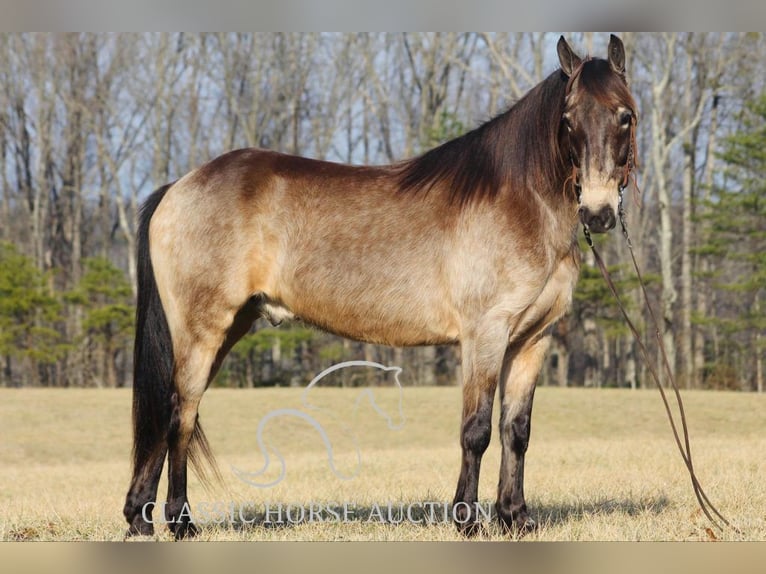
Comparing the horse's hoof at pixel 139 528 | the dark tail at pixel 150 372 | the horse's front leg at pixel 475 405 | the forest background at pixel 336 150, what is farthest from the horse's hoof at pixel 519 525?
the forest background at pixel 336 150

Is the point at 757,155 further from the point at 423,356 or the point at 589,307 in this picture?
the point at 423,356

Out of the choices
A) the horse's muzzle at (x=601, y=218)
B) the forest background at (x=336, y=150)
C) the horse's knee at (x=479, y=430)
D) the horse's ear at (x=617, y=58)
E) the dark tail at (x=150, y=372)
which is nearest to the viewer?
the horse's muzzle at (x=601, y=218)

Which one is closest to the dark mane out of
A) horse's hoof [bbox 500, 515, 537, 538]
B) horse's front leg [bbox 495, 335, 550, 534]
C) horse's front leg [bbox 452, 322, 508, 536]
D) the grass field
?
horse's front leg [bbox 452, 322, 508, 536]

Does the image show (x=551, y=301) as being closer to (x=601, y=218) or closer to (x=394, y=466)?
(x=601, y=218)

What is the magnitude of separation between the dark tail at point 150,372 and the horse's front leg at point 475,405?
174cm

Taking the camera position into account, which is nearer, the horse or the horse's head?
the horse's head

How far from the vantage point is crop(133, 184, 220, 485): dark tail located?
5.63m

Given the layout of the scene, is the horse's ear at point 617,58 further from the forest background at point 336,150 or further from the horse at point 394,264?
the forest background at point 336,150

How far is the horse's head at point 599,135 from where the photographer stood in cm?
473

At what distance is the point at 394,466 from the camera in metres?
11.0

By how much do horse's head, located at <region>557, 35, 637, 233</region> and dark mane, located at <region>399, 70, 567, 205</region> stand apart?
21 centimetres

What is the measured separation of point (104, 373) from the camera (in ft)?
99.3

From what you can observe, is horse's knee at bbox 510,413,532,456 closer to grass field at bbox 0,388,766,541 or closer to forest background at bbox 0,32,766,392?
grass field at bbox 0,388,766,541

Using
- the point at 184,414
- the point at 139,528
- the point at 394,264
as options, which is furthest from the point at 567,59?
the point at 139,528
